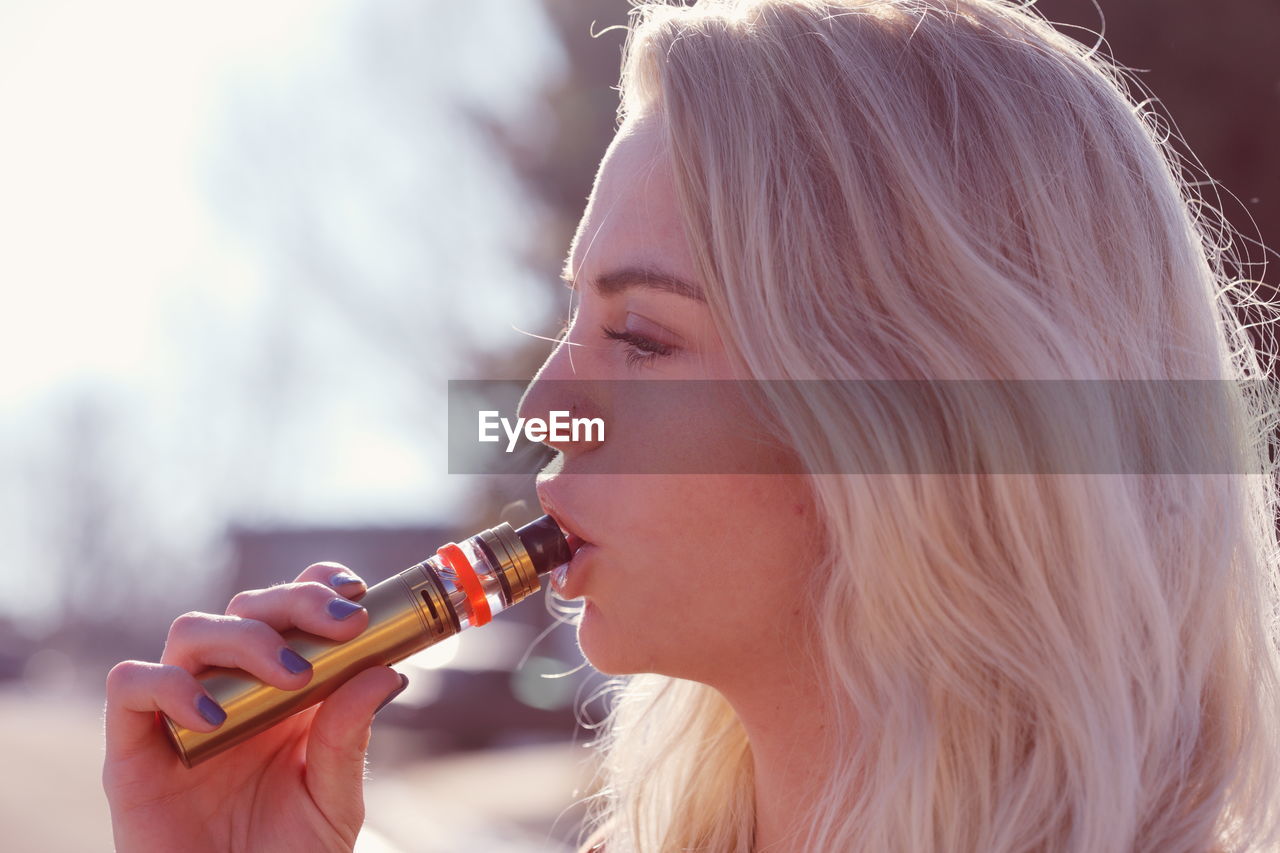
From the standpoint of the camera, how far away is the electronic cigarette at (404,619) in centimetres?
166

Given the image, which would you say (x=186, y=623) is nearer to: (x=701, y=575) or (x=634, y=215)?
(x=701, y=575)

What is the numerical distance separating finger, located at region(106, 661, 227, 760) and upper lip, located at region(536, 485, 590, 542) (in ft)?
1.92

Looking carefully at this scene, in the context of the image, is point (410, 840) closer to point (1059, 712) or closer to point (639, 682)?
point (639, 682)

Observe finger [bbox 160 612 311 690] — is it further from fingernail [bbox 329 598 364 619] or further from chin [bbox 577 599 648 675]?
chin [bbox 577 599 648 675]

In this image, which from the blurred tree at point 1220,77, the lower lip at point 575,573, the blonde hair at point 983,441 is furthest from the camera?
the blurred tree at point 1220,77

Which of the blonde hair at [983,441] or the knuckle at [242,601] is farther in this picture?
the knuckle at [242,601]

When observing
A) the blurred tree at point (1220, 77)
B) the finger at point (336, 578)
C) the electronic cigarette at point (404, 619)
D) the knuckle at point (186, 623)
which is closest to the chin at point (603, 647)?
the electronic cigarette at point (404, 619)

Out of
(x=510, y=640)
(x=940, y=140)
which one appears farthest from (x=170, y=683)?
(x=510, y=640)

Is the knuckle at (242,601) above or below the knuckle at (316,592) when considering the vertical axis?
below

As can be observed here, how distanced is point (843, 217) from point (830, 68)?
27 centimetres

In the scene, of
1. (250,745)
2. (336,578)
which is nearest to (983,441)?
(336,578)

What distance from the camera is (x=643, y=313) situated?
1.71 meters

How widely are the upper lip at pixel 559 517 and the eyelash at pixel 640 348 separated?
0.83ft

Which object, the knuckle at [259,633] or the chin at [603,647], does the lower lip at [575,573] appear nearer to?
the chin at [603,647]
